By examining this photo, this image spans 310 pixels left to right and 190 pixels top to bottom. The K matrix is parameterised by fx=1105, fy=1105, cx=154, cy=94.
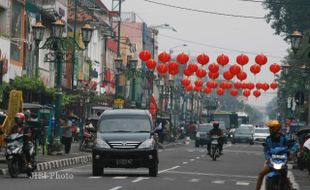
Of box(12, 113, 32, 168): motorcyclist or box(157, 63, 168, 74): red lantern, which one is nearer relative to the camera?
box(12, 113, 32, 168): motorcyclist

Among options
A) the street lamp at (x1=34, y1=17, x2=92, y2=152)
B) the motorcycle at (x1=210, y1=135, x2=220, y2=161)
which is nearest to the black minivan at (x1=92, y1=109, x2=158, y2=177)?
the street lamp at (x1=34, y1=17, x2=92, y2=152)

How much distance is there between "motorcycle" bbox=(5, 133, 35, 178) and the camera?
2730 cm

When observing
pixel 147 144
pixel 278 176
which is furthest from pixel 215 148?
pixel 278 176

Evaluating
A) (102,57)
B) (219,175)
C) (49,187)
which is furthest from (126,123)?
(102,57)

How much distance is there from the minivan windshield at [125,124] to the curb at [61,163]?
118 inches

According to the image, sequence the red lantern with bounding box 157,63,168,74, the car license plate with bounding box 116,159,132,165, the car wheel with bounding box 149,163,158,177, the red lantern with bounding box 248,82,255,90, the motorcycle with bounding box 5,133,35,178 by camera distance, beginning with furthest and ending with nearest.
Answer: the red lantern with bounding box 248,82,255,90 < the red lantern with bounding box 157,63,168,74 < the car wheel with bounding box 149,163,158,177 < the car license plate with bounding box 116,159,132,165 < the motorcycle with bounding box 5,133,35,178

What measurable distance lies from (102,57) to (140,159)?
7940cm

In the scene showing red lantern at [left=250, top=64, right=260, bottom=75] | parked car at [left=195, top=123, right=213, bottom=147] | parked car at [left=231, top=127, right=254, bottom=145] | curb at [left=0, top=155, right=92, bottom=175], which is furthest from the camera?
parked car at [left=231, top=127, right=254, bottom=145]

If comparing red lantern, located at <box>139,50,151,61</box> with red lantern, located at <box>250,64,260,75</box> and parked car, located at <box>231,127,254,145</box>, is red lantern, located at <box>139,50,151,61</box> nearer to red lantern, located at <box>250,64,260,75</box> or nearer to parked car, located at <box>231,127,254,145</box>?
red lantern, located at <box>250,64,260,75</box>

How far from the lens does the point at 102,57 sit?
108125 millimetres

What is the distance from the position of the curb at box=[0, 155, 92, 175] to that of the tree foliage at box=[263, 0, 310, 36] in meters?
57.2

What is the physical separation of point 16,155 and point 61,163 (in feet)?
34.0

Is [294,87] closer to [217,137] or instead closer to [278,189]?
[217,137]

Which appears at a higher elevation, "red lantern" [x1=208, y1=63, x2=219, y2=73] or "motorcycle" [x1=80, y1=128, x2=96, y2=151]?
"red lantern" [x1=208, y1=63, x2=219, y2=73]
